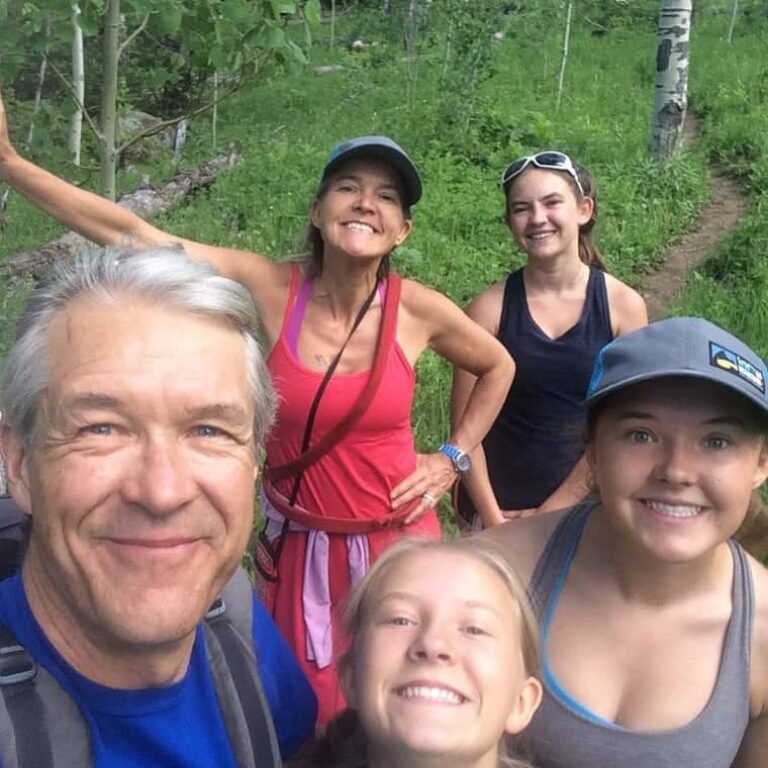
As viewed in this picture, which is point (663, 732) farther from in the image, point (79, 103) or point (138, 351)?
point (79, 103)

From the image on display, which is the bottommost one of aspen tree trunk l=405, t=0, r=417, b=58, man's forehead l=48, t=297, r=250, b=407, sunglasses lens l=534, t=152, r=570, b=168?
man's forehead l=48, t=297, r=250, b=407

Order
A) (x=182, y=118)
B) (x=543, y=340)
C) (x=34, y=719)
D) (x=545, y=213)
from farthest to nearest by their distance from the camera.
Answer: (x=545, y=213), (x=543, y=340), (x=182, y=118), (x=34, y=719)

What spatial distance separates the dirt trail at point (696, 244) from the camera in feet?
26.8

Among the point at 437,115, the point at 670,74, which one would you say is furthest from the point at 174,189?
the point at 670,74

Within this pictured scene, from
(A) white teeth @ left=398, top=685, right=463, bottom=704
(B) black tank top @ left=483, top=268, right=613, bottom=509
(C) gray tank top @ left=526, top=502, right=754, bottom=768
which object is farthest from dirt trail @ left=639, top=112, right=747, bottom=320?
(A) white teeth @ left=398, top=685, right=463, bottom=704

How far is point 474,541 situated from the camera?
2018 millimetres

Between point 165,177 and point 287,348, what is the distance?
42.3ft

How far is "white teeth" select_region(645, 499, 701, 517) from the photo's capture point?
182 centimetres

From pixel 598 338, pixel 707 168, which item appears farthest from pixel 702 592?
pixel 707 168

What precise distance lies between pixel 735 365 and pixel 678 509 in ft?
0.97

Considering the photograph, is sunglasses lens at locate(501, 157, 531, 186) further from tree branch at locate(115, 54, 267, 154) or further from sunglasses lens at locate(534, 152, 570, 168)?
tree branch at locate(115, 54, 267, 154)

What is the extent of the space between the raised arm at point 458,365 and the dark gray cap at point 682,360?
3.91ft

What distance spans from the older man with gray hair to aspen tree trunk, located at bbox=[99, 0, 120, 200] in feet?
5.25

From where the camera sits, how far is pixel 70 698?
1480 mm
